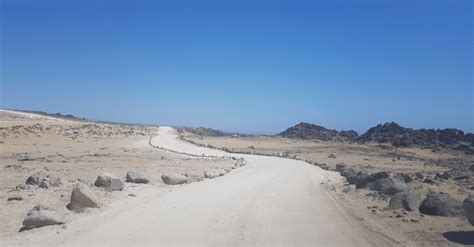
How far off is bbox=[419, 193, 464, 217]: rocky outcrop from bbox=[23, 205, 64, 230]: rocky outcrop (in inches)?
364

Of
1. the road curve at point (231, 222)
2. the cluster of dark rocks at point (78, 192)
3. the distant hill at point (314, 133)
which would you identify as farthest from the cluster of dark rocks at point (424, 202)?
the distant hill at point (314, 133)

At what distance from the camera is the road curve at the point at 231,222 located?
10.0 metres

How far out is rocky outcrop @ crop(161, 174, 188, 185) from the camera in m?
18.5

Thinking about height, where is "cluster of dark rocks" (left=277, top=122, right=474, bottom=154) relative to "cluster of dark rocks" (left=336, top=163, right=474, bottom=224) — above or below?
above

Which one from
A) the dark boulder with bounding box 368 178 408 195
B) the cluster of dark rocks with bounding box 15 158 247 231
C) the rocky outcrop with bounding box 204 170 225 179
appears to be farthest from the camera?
the rocky outcrop with bounding box 204 170 225 179

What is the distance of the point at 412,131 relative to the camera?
75625mm

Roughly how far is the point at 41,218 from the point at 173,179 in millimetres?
8395

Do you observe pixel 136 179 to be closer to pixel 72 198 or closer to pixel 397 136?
pixel 72 198

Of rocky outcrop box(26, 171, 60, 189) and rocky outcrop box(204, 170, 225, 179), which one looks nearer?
rocky outcrop box(26, 171, 60, 189)

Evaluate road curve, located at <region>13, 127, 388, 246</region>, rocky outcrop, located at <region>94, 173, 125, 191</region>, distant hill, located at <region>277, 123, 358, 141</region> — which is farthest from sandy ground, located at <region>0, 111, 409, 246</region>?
distant hill, located at <region>277, 123, 358, 141</region>

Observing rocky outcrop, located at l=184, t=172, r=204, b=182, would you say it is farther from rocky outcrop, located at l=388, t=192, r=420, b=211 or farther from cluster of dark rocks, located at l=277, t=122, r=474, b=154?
cluster of dark rocks, located at l=277, t=122, r=474, b=154

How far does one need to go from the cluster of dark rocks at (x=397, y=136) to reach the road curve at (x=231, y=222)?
43.8m

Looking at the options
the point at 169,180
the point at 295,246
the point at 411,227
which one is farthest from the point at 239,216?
the point at 169,180

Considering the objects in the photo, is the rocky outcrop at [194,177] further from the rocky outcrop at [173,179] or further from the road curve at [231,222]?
the road curve at [231,222]
